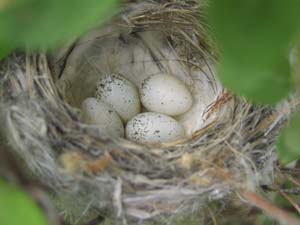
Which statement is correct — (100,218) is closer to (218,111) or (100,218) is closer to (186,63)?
(218,111)

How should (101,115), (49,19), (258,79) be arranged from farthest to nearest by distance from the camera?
(101,115), (258,79), (49,19)

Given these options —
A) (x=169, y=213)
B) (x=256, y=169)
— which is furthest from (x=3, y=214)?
(x=256, y=169)

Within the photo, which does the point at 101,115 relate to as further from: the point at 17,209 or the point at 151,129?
the point at 17,209

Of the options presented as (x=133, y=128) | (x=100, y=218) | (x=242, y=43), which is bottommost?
(x=100, y=218)

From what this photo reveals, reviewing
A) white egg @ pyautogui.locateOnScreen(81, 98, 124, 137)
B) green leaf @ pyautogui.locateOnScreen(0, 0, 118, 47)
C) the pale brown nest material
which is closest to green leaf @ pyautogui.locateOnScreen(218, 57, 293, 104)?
green leaf @ pyautogui.locateOnScreen(0, 0, 118, 47)

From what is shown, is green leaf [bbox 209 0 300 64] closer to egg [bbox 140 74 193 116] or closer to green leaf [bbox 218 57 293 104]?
green leaf [bbox 218 57 293 104]

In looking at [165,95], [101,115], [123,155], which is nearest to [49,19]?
[123,155]
